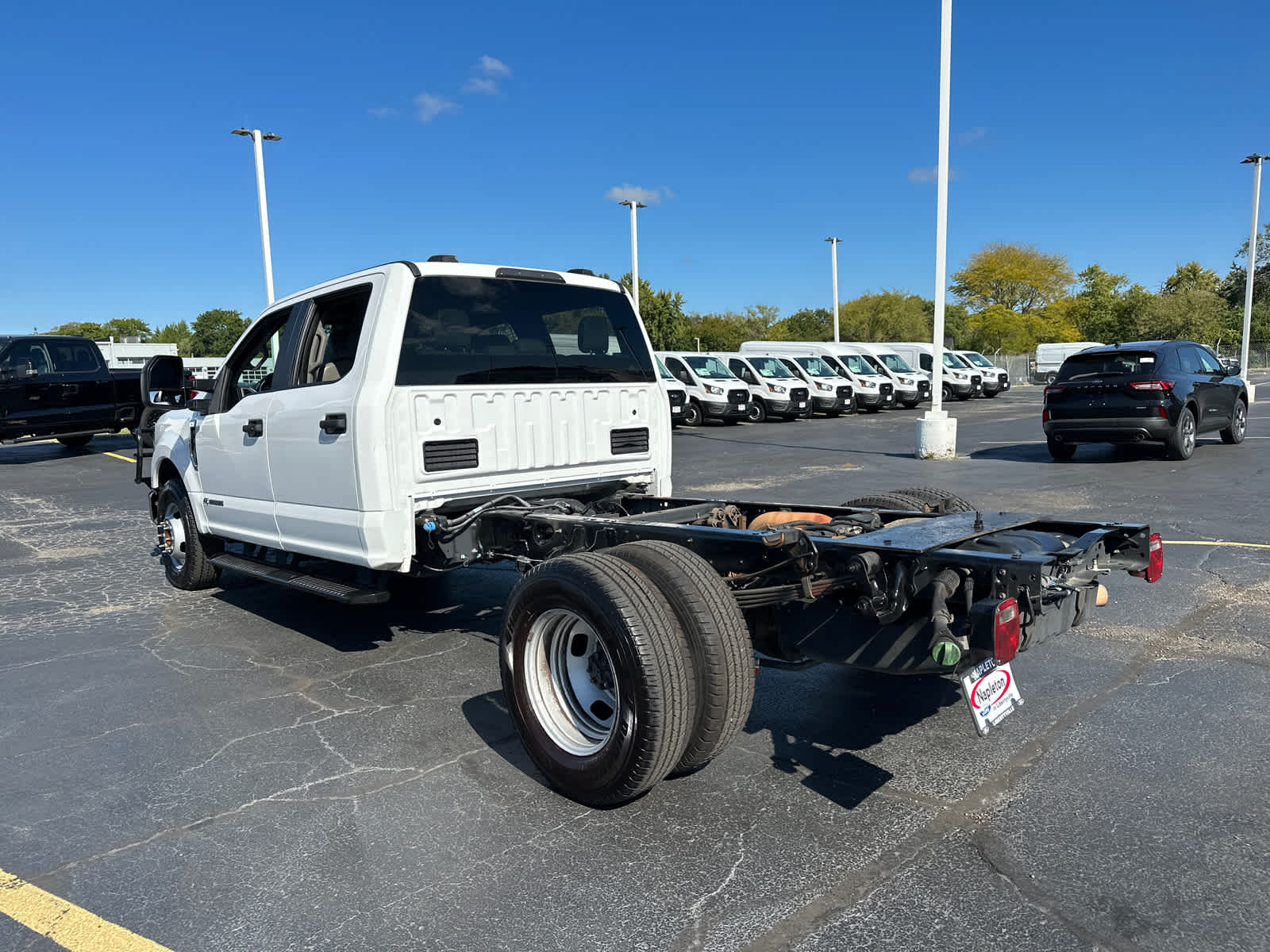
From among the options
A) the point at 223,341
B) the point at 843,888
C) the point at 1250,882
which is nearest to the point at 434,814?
the point at 843,888

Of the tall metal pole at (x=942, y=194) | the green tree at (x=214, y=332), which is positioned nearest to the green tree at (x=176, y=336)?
the green tree at (x=214, y=332)

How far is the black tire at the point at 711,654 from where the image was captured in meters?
3.23

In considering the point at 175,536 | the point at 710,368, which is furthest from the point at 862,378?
the point at 175,536

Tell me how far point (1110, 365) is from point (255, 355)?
11.6 metres

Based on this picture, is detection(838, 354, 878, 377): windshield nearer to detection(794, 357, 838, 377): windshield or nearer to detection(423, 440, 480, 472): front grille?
detection(794, 357, 838, 377): windshield

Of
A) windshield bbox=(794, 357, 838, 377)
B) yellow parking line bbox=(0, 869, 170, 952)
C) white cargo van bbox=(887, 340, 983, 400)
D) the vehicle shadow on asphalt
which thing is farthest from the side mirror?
white cargo van bbox=(887, 340, 983, 400)

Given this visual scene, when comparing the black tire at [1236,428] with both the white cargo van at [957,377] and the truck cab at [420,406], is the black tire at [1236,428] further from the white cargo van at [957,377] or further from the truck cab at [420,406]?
the white cargo van at [957,377]

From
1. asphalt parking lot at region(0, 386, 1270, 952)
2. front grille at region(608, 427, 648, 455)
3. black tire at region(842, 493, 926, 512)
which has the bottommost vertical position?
asphalt parking lot at region(0, 386, 1270, 952)

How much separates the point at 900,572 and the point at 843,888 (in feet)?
3.51

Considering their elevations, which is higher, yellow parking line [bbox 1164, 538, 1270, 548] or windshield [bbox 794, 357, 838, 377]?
windshield [bbox 794, 357, 838, 377]

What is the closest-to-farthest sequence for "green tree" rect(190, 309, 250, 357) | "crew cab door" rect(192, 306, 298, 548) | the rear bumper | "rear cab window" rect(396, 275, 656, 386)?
"rear cab window" rect(396, 275, 656, 386) < "crew cab door" rect(192, 306, 298, 548) < the rear bumper < "green tree" rect(190, 309, 250, 357)

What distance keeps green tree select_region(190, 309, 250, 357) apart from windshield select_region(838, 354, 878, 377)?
86450 millimetres

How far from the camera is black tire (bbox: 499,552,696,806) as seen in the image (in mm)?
3209

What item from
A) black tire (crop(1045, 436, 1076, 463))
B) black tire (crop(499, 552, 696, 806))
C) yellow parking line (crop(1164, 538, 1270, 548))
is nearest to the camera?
black tire (crop(499, 552, 696, 806))
